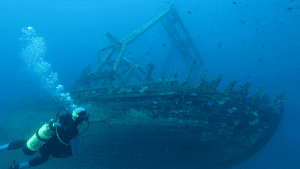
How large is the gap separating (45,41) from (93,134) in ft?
311

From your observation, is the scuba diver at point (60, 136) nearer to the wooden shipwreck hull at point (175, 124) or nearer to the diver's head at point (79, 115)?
the diver's head at point (79, 115)

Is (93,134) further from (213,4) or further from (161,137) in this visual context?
(213,4)

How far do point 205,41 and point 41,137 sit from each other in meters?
60.6

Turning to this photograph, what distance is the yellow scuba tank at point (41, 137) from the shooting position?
3.64 metres

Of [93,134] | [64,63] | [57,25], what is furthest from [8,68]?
[93,134]

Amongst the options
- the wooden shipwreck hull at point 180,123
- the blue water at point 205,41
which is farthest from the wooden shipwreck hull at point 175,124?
the blue water at point 205,41

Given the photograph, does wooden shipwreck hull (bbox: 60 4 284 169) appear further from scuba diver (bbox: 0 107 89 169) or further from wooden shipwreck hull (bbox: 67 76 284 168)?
scuba diver (bbox: 0 107 89 169)

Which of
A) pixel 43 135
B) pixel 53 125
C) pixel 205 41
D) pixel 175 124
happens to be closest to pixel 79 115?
pixel 53 125

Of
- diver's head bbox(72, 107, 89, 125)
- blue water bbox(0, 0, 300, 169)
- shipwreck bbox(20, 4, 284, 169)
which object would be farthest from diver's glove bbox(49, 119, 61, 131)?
blue water bbox(0, 0, 300, 169)

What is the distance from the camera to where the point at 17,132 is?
8.87 m

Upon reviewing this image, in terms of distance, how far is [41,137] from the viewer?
369 centimetres

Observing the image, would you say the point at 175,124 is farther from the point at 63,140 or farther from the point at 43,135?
the point at 43,135

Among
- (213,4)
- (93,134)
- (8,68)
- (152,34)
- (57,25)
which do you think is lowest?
(93,134)

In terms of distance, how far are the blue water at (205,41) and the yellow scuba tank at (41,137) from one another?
635 cm
